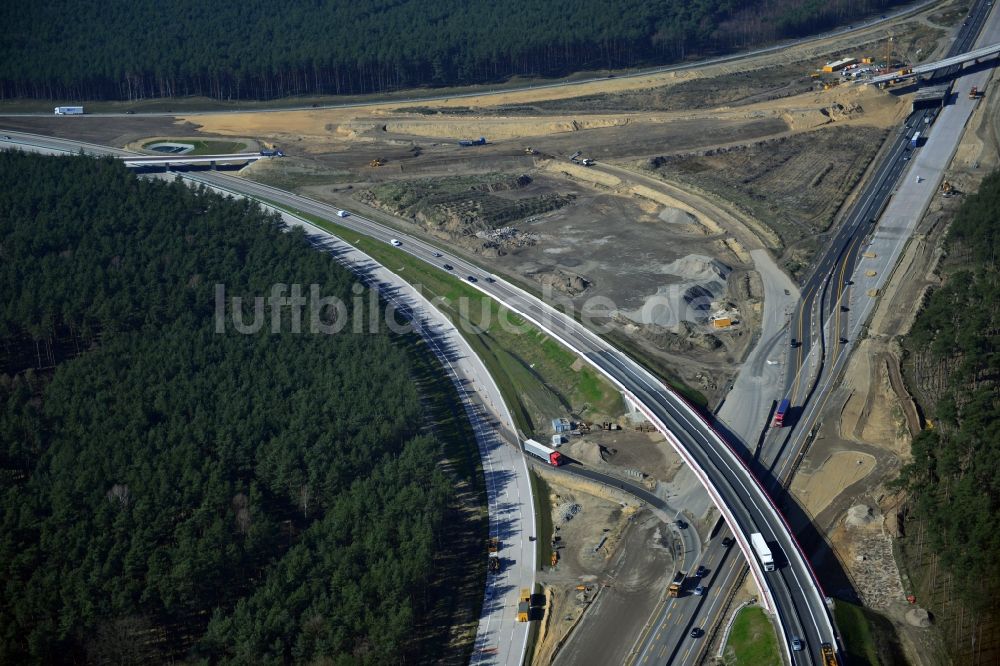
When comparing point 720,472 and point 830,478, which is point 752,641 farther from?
point 830,478

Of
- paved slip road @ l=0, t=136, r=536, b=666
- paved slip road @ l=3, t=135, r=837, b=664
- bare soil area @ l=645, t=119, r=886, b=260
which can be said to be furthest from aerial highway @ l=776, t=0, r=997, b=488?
paved slip road @ l=0, t=136, r=536, b=666

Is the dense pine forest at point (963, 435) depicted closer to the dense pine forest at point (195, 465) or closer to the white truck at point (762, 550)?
the white truck at point (762, 550)

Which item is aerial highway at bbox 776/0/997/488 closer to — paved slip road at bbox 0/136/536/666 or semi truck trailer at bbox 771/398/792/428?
semi truck trailer at bbox 771/398/792/428

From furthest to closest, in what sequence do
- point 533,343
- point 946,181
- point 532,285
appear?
point 946,181
point 532,285
point 533,343

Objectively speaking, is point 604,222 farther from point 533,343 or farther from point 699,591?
point 699,591

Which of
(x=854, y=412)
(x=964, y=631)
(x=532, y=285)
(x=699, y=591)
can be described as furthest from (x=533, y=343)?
(x=964, y=631)

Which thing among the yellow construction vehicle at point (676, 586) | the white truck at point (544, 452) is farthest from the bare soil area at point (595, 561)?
the white truck at point (544, 452)
